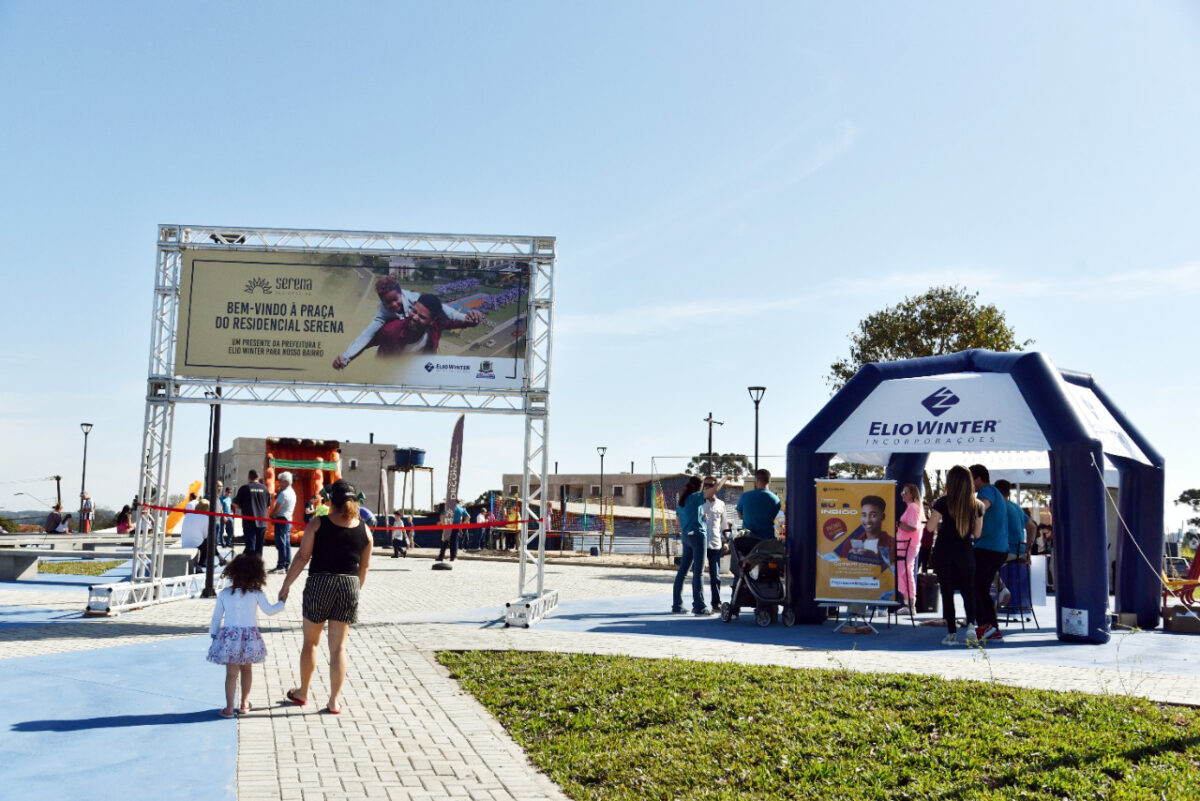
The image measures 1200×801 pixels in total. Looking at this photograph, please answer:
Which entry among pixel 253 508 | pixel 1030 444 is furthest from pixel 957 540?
pixel 253 508

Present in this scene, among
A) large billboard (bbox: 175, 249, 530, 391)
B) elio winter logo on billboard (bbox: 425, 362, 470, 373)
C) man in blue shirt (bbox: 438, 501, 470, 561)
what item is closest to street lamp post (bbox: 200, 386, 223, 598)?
large billboard (bbox: 175, 249, 530, 391)

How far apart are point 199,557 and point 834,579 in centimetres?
1158

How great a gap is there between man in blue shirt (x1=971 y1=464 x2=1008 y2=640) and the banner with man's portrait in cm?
119

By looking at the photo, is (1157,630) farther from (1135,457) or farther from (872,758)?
(872,758)

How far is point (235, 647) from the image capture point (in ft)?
23.3

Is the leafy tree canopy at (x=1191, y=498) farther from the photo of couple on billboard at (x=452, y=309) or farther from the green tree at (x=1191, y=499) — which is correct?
the photo of couple on billboard at (x=452, y=309)

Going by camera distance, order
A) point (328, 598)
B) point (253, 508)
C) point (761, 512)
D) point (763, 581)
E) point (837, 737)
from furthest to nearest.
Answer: point (253, 508) → point (761, 512) → point (763, 581) → point (328, 598) → point (837, 737)

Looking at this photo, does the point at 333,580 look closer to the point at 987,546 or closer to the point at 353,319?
the point at 353,319

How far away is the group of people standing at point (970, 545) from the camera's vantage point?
10844mm

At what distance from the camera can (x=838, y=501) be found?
42.1 feet

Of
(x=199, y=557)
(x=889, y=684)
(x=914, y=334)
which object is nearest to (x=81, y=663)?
(x=889, y=684)

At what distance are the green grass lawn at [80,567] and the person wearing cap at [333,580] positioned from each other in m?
15.4

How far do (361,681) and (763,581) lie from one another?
597 cm

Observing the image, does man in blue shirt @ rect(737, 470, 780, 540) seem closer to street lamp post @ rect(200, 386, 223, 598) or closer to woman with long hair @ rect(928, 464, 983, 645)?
woman with long hair @ rect(928, 464, 983, 645)
